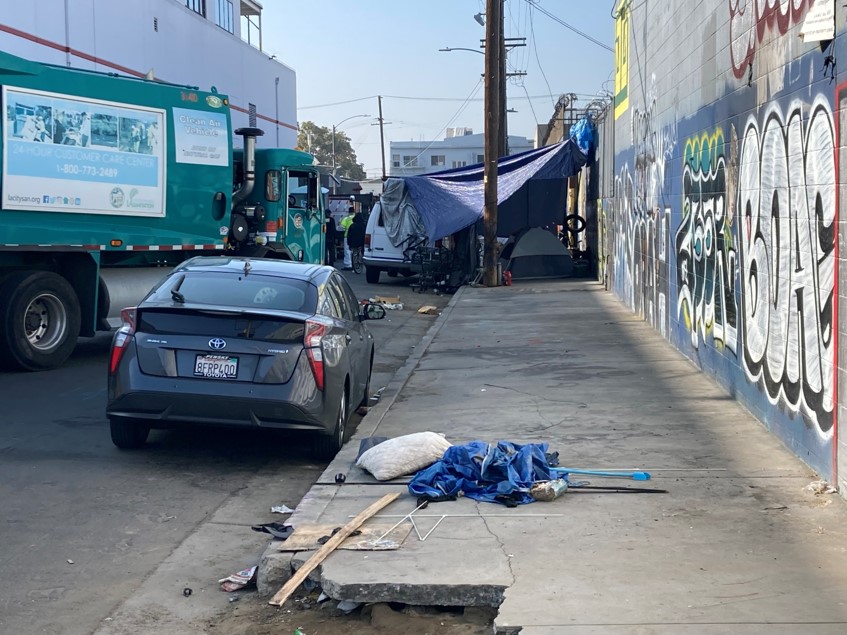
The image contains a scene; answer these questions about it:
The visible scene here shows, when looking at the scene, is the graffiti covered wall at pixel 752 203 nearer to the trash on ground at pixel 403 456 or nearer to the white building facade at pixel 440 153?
the trash on ground at pixel 403 456

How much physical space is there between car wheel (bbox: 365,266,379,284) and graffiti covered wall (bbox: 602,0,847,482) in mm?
12645

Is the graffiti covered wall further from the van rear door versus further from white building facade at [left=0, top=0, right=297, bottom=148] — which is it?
white building facade at [left=0, top=0, right=297, bottom=148]

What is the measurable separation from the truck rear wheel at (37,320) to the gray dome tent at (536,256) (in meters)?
15.6

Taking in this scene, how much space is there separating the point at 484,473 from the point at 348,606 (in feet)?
6.69

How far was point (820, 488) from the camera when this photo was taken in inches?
256

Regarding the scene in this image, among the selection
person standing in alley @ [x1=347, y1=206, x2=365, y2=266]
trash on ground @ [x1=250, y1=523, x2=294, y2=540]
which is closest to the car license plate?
trash on ground @ [x1=250, y1=523, x2=294, y2=540]

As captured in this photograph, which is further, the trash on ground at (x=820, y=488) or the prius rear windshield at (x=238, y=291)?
the prius rear windshield at (x=238, y=291)

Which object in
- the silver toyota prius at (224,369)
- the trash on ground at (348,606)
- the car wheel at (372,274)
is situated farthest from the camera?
the car wheel at (372,274)

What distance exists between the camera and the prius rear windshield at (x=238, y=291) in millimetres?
8227

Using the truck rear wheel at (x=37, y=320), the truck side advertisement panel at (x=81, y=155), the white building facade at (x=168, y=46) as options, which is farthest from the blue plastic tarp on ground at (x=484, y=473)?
the white building facade at (x=168, y=46)

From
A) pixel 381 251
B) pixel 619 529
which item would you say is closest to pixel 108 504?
pixel 619 529

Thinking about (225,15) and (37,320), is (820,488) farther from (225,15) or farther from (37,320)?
(225,15)

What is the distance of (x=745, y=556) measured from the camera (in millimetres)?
5375

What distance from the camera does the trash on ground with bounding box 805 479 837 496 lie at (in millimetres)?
6457
